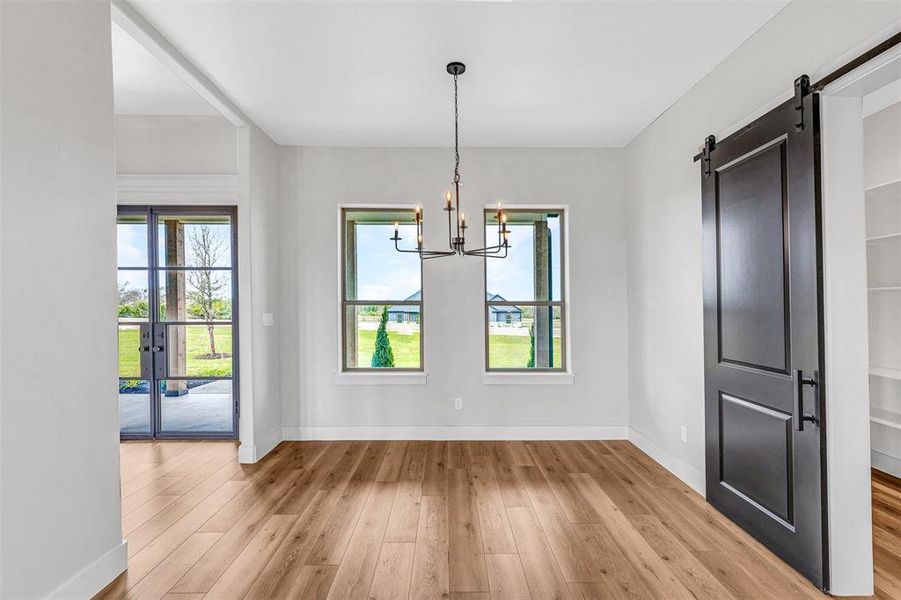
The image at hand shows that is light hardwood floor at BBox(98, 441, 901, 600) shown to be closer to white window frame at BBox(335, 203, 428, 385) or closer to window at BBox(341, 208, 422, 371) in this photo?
white window frame at BBox(335, 203, 428, 385)

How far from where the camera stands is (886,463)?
353cm

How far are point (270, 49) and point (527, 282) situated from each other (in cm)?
308

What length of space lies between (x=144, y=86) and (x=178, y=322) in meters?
2.15

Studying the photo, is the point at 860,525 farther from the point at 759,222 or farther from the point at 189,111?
the point at 189,111

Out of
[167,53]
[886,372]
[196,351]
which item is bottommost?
[886,372]

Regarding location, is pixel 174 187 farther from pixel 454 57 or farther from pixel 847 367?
pixel 847 367

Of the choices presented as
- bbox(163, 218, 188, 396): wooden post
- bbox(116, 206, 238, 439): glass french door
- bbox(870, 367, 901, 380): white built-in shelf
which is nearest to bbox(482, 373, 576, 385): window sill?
bbox(870, 367, 901, 380): white built-in shelf

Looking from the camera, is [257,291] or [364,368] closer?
[257,291]

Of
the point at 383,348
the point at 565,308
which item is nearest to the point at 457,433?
the point at 383,348

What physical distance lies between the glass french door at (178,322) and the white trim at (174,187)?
0.38 ft

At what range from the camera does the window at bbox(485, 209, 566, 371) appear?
4.77 meters

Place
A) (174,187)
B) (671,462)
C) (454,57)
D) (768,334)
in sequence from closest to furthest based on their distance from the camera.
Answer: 1. (768,334)
2. (454,57)
3. (671,462)
4. (174,187)

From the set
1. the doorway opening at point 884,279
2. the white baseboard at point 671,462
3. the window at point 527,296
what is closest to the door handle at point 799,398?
the white baseboard at point 671,462

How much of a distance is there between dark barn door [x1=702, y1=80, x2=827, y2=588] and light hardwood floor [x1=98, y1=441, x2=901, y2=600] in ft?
0.91
